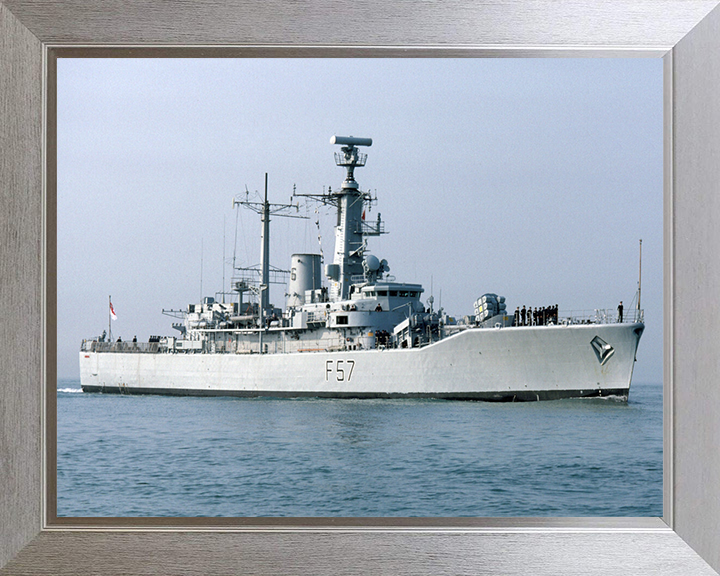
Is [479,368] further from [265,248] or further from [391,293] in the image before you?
[265,248]

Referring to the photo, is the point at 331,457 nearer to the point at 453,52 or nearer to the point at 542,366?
the point at 542,366

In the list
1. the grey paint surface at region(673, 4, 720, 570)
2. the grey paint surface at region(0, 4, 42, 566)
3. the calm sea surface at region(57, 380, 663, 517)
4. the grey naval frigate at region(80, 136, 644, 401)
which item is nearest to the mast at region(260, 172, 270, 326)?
the grey naval frigate at region(80, 136, 644, 401)

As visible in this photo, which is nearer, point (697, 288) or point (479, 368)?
point (697, 288)

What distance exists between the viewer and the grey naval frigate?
40.5ft

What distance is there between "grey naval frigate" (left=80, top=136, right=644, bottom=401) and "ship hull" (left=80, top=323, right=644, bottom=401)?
0.02 metres

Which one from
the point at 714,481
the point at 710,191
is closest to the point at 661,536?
the point at 714,481

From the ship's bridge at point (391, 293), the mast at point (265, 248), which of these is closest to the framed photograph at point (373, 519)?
the ship's bridge at point (391, 293)

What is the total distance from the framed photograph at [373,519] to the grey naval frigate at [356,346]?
10.2 metres

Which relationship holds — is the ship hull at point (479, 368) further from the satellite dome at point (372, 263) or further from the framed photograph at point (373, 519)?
the framed photograph at point (373, 519)

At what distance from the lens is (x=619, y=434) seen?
31.7 feet

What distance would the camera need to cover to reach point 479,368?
12688 mm

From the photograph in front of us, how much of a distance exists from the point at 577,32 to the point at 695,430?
1.26m

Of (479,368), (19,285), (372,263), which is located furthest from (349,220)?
(19,285)

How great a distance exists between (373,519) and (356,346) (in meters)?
12.4
